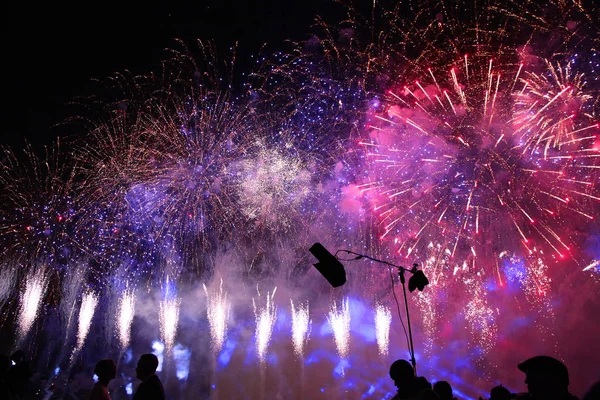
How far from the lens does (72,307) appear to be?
74.4ft

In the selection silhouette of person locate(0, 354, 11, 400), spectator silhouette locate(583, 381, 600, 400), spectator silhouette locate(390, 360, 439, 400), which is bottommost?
spectator silhouette locate(583, 381, 600, 400)

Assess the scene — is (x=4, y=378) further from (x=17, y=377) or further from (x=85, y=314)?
(x=85, y=314)

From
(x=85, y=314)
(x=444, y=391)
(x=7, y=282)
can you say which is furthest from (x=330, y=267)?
(x=85, y=314)

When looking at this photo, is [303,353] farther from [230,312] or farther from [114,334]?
[114,334]

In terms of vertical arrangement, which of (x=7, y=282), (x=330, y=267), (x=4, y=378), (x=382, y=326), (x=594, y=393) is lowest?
(x=594, y=393)

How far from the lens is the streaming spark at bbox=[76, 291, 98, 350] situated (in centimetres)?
2241

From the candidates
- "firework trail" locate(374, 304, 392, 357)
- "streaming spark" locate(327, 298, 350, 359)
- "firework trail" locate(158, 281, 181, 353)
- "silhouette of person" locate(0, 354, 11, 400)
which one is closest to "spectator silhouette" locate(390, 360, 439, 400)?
"silhouette of person" locate(0, 354, 11, 400)

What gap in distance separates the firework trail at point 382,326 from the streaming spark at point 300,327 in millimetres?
5007

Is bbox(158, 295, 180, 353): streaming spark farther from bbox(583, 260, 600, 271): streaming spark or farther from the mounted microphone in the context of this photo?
bbox(583, 260, 600, 271): streaming spark

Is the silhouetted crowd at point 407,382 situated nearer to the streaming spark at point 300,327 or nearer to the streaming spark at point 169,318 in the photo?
the streaming spark at point 169,318

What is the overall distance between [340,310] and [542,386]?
87.8ft

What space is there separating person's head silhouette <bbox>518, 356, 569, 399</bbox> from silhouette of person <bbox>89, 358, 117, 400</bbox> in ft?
12.6

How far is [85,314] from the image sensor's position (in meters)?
22.9

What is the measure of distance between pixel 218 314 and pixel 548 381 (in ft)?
82.2
